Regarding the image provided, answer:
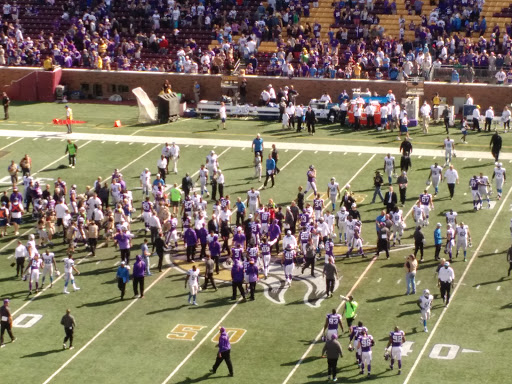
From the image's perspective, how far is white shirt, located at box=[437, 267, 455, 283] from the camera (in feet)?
130

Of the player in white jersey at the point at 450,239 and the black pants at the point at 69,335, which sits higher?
the player in white jersey at the point at 450,239

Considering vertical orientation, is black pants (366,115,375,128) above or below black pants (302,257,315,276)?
above

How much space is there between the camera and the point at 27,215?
50.3 m

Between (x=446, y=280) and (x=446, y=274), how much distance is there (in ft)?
0.75

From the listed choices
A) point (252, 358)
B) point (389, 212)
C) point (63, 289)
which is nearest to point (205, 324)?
point (252, 358)

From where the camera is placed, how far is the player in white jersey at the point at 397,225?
149 ft

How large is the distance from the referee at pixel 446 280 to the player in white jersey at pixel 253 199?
31.6 ft

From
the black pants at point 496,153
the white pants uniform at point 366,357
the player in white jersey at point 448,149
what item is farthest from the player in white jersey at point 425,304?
the black pants at point 496,153

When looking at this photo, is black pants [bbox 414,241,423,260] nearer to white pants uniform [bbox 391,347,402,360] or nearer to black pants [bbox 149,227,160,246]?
white pants uniform [bbox 391,347,402,360]

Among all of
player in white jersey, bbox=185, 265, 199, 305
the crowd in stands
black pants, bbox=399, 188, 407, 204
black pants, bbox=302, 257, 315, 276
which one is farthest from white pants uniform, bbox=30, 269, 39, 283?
the crowd in stands

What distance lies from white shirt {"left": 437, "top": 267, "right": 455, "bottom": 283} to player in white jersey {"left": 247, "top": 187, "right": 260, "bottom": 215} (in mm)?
9988

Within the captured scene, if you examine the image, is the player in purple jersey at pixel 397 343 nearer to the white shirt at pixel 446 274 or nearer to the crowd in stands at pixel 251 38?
the white shirt at pixel 446 274

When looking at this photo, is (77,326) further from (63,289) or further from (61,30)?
(61,30)

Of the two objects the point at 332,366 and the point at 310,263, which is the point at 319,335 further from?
the point at 310,263
